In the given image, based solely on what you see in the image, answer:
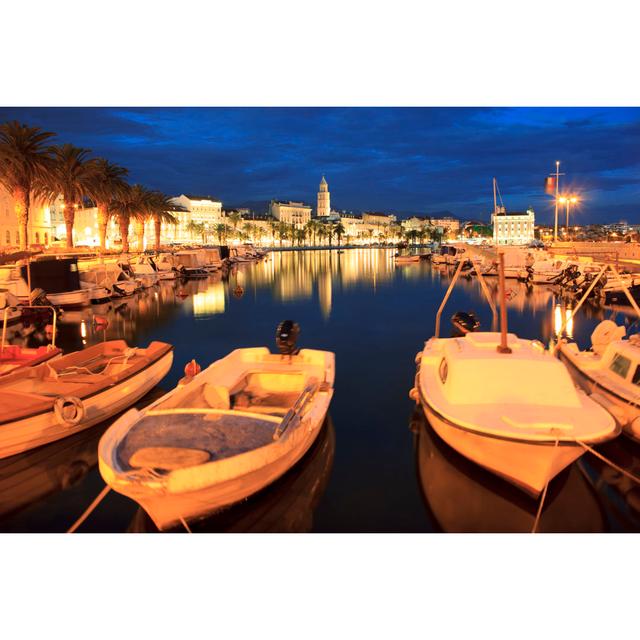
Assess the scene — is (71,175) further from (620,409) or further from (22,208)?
(620,409)

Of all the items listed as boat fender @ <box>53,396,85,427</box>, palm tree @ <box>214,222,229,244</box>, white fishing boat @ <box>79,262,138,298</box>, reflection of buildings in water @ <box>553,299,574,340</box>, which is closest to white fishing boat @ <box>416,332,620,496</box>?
boat fender @ <box>53,396,85,427</box>

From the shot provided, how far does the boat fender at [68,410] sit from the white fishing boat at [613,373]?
10.6 metres

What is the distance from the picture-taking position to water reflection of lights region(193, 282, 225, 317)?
3266 cm

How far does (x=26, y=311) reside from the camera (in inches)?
1088

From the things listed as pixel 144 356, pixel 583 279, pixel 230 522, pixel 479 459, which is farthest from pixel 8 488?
pixel 583 279

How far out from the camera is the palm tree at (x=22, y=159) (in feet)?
128

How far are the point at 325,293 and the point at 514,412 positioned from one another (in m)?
36.2

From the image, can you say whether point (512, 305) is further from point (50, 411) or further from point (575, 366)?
point (50, 411)

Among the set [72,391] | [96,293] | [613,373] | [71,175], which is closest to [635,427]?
[613,373]

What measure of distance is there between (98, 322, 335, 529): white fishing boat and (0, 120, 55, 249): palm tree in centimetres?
3769

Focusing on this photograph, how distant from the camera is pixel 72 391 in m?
10.9

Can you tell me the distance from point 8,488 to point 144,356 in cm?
528

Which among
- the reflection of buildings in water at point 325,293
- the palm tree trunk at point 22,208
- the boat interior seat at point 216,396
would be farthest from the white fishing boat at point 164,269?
the boat interior seat at point 216,396

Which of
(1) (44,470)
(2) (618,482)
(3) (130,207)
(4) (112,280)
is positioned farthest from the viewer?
(3) (130,207)
